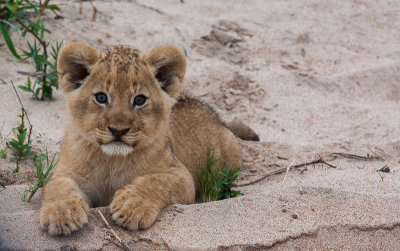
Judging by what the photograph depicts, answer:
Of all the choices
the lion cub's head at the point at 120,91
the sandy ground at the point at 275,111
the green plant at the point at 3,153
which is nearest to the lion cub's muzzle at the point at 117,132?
the lion cub's head at the point at 120,91

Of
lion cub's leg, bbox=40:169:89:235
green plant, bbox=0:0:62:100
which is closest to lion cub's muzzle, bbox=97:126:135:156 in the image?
lion cub's leg, bbox=40:169:89:235

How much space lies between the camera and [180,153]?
16.3ft

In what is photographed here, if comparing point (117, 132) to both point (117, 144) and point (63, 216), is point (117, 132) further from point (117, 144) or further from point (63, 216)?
point (63, 216)

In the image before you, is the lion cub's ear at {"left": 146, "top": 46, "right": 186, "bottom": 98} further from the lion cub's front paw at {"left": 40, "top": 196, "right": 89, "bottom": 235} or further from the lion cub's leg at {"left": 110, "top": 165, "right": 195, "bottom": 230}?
the lion cub's front paw at {"left": 40, "top": 196, "right": 89, "bottom": 235}

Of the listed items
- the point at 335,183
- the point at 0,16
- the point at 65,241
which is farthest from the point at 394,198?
the point at 0,16

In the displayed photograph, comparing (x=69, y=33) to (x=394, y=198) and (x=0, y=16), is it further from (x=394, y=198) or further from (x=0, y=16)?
(x=394, y=198)

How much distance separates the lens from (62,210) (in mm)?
3424

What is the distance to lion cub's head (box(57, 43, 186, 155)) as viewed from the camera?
12.1 ft

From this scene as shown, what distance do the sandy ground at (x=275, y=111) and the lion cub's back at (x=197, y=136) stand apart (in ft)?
1.05

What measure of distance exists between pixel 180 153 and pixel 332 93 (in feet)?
11.9

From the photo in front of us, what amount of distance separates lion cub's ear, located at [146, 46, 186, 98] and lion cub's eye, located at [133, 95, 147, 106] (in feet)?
1.21

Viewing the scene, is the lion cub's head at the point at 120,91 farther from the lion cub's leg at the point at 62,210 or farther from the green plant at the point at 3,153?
the green plant at the point at 3,153

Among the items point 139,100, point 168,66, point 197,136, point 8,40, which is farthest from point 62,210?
point 8,40

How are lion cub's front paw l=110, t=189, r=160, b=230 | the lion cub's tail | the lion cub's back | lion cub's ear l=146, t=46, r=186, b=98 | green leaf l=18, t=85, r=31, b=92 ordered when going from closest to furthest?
lion cub's front paw l=110, t=189, r=160, b=230 → lion cub's ear l=146, t=46, r=186, b=98 → the lion cub's back → green leaf l=18, t=85, r=31, b=92 → the lion cub's tail
